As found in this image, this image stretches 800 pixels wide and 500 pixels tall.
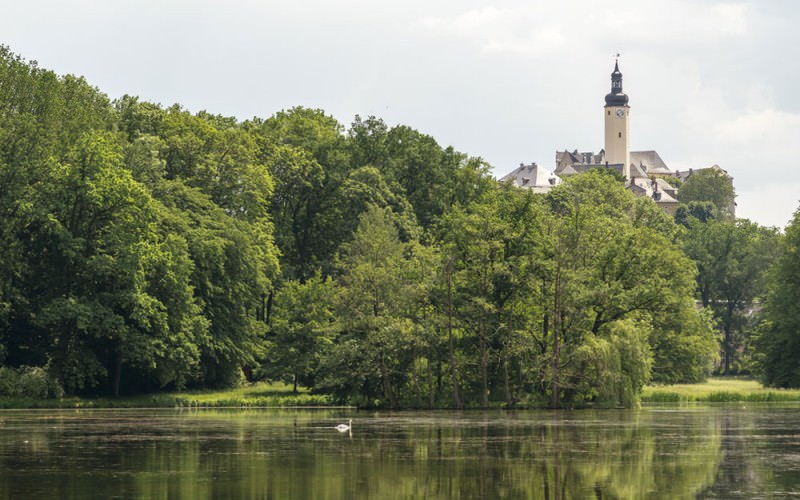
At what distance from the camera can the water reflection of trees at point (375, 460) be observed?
26609mm

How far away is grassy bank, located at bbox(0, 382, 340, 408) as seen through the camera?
67.9m

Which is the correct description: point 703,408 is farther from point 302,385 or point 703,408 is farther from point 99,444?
point 99,444

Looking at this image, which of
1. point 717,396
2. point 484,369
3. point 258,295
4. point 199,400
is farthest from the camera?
point 258,295

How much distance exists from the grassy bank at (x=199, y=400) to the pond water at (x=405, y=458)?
13.1m

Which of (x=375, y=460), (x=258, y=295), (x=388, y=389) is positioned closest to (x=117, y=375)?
(x=258, y=295)

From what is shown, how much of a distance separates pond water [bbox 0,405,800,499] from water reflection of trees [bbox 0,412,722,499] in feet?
0.14

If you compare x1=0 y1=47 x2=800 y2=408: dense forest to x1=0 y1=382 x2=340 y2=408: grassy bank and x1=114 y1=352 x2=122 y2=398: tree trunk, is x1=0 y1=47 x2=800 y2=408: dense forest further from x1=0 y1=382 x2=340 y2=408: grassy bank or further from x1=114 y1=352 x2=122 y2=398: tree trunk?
x1=0 y1=382 x2=340 y2=408: grassy bank

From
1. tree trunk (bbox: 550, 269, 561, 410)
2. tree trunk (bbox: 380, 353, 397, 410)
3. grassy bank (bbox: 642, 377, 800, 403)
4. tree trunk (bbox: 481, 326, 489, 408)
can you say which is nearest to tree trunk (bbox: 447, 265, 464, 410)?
tree trunk (bbox: 481, 326, 489, 408)

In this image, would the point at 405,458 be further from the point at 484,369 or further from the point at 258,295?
the point at 258,295

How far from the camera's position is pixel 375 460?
33031mm

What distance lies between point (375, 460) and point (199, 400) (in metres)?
42.9

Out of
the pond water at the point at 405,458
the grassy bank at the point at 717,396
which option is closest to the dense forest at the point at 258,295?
the grassy bank at the point at 717,396

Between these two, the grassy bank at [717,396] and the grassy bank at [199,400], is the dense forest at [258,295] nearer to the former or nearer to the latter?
the grassy bank at [199,400]

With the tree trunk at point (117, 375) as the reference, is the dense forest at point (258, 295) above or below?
Answer: above
